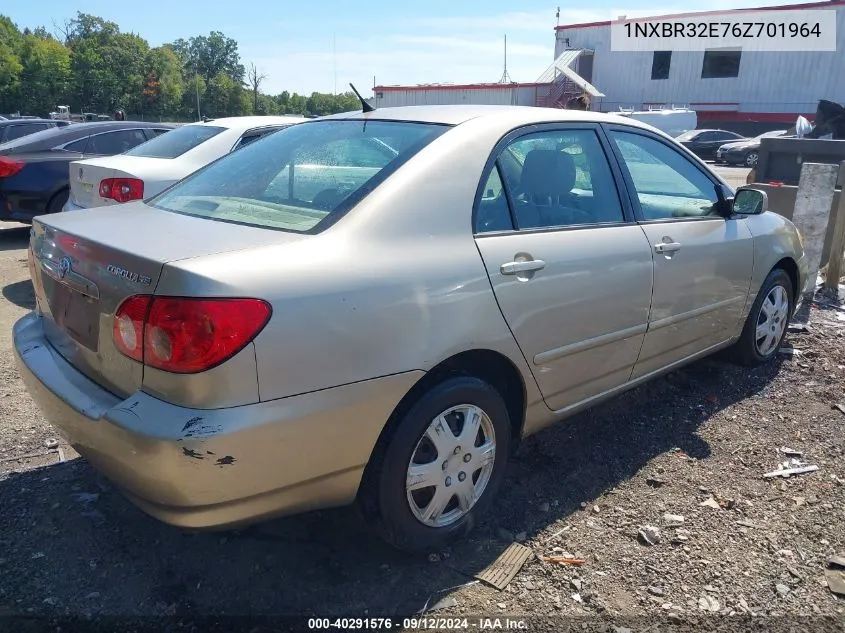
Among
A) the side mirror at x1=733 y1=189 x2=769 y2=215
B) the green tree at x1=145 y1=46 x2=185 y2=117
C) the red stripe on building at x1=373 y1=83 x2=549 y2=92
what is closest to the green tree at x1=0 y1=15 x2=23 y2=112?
the green tree at x1=145 y1=46 x2=185 y2=117

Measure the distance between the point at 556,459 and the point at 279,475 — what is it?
1.79 metres

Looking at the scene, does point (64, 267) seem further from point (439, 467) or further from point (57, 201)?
point (57, 201)

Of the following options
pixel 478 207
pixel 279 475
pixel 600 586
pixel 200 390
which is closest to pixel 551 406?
pixel 600 586

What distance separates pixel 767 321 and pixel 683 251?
1.53 metres

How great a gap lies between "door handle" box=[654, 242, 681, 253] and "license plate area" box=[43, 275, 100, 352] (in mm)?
2497

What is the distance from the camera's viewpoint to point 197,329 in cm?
195

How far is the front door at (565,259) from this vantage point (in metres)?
2.70

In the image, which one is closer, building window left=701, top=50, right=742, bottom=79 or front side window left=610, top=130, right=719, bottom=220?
front side window left=610, top=130, right=719, bottom=220

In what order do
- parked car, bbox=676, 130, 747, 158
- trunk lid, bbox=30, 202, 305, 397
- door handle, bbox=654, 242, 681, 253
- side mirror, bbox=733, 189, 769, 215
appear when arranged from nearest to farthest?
trunk lid, bbox=30, 202, 305, 397 → door handle, bbox=654, 242, 681, 253 → side mirror, bbox=733, 189, 769, 215 → parked car, bbox=676, 130, 747, 158

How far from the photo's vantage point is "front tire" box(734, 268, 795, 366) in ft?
14.6

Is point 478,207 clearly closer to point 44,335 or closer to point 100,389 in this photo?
point 100,389

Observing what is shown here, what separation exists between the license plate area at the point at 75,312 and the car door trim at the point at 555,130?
1383mm

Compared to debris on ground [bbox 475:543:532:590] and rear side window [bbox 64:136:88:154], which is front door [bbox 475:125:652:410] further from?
rear side window [bbox 64:136:88:154]

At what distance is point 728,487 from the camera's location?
3.26 m
